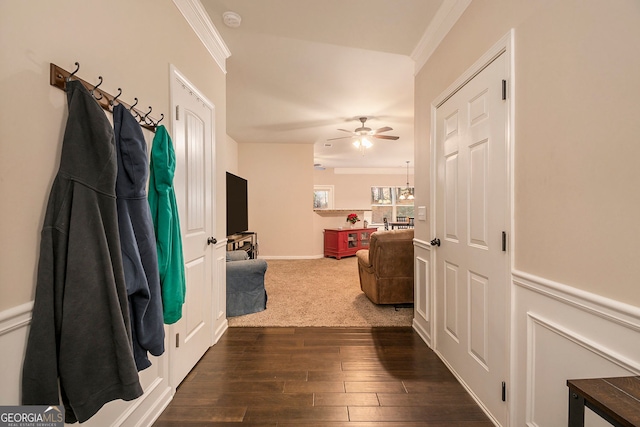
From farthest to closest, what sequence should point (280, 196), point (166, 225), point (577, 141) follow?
1. point (280, 196)
2. point (166, 225)
3. point (577, 141)

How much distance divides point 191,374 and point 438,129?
267 cm

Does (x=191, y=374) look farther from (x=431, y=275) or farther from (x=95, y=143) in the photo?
(x=431, y=275)

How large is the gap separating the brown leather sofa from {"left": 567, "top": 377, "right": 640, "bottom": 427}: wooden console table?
233 cm

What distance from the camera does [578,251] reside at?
102 centimetres

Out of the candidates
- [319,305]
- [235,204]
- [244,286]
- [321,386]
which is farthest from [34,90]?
[235,204]

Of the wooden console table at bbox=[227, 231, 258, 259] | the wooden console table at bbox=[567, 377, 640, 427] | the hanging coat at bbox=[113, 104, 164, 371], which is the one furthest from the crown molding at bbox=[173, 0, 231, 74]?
the wooden console table at bbox=[567, 377, 640, 427]

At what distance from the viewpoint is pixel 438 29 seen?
2119mm

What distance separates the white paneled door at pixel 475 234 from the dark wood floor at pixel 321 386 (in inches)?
8.2

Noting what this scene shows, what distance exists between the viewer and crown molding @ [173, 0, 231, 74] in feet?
6.12

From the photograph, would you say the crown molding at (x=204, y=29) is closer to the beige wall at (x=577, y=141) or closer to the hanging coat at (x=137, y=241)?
the hanging coat at (x=137, y=241)

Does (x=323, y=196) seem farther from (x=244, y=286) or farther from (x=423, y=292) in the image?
(x=423, y=292)

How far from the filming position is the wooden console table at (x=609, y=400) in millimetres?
602

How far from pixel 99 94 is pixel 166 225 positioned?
0.64 m

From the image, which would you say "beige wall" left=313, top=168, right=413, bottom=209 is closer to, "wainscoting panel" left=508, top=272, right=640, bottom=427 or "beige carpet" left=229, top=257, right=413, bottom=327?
"beige carpet" left=229, top=257, right=413, bottom=327
